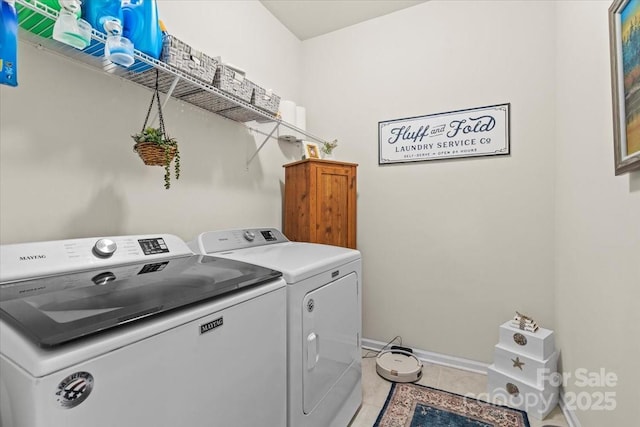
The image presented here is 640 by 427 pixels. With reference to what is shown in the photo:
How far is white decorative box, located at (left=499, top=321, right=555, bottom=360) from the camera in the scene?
1848 mm

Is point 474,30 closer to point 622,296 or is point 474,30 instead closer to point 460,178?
point 460,178

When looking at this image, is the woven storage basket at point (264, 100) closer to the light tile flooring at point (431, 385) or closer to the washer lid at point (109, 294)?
the washer lid at point (109, 294)

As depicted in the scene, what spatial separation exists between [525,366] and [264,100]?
231 cm

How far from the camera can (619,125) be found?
3.80 ft

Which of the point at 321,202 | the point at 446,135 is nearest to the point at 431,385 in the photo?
the point at 321,202

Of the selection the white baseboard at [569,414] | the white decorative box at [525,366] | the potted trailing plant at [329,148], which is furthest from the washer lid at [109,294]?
the white baseboard at [569,414]

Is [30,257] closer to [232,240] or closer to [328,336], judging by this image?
[232,240]

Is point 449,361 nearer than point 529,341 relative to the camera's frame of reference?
No

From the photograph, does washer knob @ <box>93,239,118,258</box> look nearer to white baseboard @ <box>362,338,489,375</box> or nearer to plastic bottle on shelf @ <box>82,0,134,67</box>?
plastic bottle on shelf @ <box>82,0,134,67</box>

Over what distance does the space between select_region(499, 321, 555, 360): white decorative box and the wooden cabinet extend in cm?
121

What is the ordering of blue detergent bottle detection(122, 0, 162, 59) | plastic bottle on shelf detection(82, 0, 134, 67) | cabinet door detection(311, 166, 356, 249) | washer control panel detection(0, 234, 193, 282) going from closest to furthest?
washer control panel detection(0, 234, 193, 282)
plastic bottle on shelf detection(82, 0, 134, 67)
blue detergent bottle detection(122, 0, 162, 59)
cabinet door detection(311, 166, 356, 249)

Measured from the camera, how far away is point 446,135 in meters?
2.38

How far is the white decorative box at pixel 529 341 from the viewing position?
185 centimetres

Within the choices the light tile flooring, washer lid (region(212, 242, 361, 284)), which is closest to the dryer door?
washer lid (region(212, 242, 361, 284))
